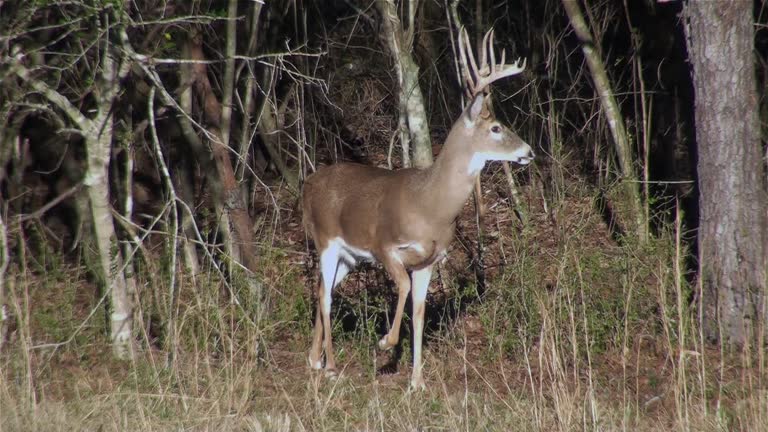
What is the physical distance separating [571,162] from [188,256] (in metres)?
5.68

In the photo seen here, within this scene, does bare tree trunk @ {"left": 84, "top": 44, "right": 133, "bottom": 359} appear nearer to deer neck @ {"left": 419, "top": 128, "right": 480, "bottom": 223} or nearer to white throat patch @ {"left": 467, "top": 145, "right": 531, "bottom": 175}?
deer neck @ {"left": 419, "top": 128, "right": 480, "bottom": 223}

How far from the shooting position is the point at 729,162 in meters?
7.46

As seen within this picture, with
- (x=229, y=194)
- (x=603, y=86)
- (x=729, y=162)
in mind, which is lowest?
(x=229, y=194)

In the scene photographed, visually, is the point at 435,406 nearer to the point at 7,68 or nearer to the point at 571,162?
the point at 7,68

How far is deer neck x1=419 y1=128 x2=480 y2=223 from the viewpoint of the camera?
25.2 ft

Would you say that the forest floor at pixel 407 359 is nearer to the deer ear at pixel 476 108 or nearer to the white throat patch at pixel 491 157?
the white throat patch at pixel 491 157

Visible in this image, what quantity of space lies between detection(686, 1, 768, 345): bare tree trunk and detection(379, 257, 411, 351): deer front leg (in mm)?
2079

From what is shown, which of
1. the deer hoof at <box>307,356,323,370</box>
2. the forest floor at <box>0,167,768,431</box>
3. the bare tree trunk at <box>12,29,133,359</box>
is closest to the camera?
the forest floor at <box>0,167,768,431</box>

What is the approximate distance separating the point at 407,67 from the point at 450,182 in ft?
4.94

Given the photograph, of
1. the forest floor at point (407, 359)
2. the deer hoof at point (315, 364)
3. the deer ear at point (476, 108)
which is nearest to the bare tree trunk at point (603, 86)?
the forest floor at point (407, 359)

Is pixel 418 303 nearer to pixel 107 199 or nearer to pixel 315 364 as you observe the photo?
pixel 315 364

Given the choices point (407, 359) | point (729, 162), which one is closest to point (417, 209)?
point (407, 359)

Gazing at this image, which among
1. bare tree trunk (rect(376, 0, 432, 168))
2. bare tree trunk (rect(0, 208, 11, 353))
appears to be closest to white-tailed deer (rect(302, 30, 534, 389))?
bare tree trunk (rect(376, 0, 432, 168))

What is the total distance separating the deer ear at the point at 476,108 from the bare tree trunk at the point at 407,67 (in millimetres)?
1046
